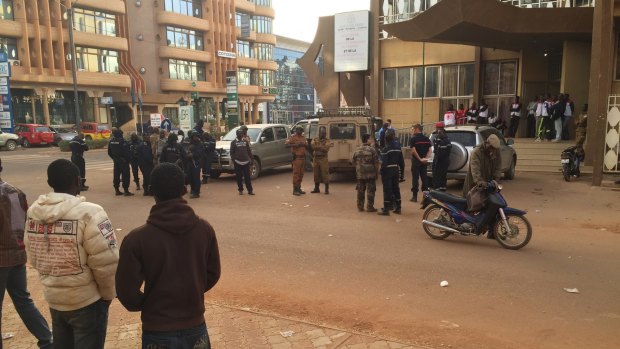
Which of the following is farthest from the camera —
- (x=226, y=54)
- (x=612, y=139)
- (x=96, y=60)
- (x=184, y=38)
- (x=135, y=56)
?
(x=226, y=54)

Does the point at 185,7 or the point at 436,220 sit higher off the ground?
the point at 185,7

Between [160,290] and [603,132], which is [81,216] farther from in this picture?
[603,132]

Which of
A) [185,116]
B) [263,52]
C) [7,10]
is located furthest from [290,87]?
[185,116]

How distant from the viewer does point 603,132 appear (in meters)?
12.7

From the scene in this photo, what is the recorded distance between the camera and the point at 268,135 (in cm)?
1650

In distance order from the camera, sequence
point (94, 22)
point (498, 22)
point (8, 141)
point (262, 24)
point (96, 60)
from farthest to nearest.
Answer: point (262, 24)
point (94, 22)
point (96, 60)
point (8, 141)
point (498, 22)

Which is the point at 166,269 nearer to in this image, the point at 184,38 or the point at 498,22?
the point at 498,22

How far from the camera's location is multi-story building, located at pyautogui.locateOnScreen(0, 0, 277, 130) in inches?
1497

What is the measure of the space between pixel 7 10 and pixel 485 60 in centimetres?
3655

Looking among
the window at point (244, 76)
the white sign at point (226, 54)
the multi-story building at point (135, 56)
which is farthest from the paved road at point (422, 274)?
the window at point (244, 76)

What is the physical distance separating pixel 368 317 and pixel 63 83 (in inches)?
Answer: 1653

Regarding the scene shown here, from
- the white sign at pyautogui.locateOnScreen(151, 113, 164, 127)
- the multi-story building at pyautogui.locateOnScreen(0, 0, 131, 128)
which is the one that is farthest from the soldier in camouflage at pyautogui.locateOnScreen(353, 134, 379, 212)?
the multi-story building at pyautogui.locateOnScreen(0, 0, 131, 128)

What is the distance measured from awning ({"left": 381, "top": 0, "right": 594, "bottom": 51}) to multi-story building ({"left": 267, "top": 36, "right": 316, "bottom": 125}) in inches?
3102

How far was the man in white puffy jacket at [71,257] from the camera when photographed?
2.83 m
